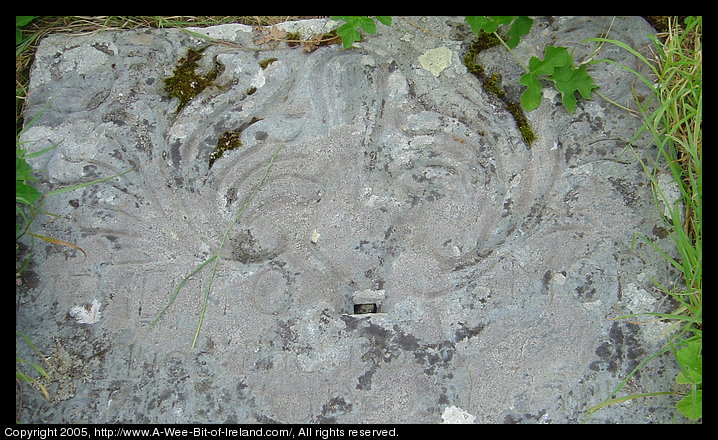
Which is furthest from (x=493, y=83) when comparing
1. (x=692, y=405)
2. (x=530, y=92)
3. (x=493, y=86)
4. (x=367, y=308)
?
(x=692, y=405)

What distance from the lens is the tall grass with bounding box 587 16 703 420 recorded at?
1.81 metres

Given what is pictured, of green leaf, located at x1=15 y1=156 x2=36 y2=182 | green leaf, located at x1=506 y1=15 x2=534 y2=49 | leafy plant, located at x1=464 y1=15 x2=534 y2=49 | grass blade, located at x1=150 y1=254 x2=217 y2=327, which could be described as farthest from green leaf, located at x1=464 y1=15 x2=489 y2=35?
green leaf, located at x1=15 y1=156 x2=36 y2=182

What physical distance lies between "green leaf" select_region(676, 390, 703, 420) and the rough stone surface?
5 cm

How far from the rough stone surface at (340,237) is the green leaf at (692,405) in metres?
0.05

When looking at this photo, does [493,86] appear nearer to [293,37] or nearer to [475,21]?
[475,21]

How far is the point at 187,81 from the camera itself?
78.5 inches

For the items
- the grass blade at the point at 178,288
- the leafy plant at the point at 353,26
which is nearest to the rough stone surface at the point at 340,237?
the grass blade at the point at 178,288

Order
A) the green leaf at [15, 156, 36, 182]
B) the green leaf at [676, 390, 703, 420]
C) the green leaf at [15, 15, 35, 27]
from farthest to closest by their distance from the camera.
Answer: the green leaf at [15, 15, 35, 27] → the green leaf at [15, 156, 36, 182] → the green leaf at [676, 390, 703, 420]

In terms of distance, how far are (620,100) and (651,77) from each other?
0.43 ft

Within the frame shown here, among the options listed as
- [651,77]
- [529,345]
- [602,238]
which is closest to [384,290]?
[529,345]

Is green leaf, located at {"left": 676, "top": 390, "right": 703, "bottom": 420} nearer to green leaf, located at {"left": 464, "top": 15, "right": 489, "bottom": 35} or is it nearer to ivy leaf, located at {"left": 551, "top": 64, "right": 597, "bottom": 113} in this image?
ivy leaf, located at {"left": 551, "top": 64, "right": 597, "bottom": 113}

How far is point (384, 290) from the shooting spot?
1.90m

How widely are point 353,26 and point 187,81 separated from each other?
591 millimetres

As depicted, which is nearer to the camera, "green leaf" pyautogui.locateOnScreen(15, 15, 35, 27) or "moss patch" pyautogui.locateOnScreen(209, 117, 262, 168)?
"moss patch" pyautogui.locateOnScreen(209, 117, 262, 168)
